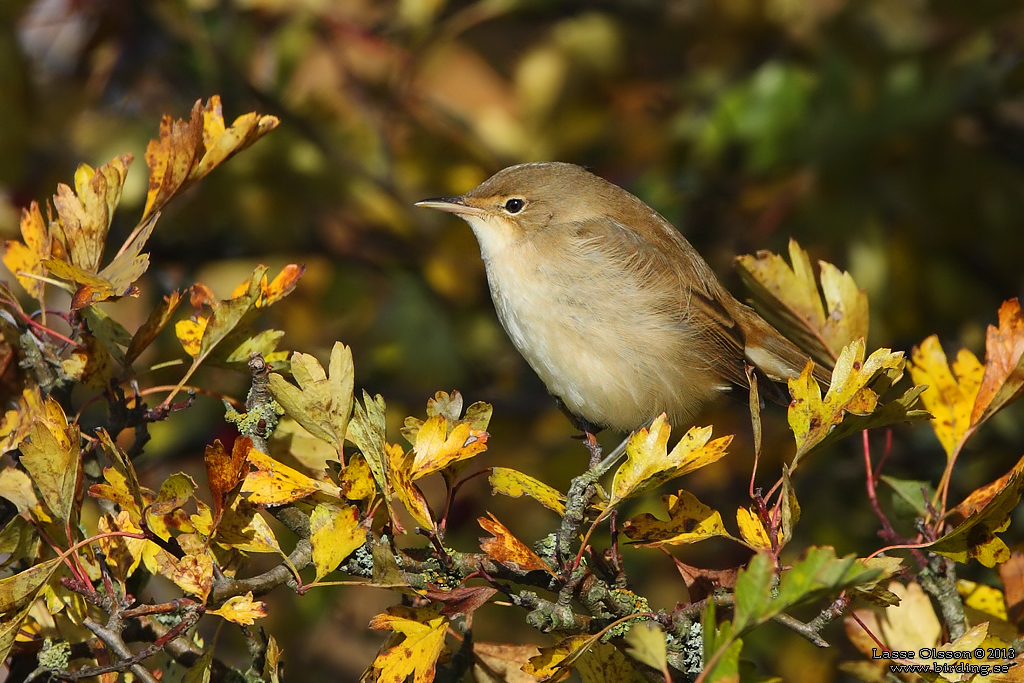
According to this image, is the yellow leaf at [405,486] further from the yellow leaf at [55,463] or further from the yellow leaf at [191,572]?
the yellow leaf at [55,463]

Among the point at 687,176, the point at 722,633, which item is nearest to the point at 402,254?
the point at 687,176

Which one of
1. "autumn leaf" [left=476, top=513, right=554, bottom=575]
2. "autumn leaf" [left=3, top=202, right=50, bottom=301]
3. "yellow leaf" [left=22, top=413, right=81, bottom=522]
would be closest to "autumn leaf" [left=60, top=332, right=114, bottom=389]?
"autumn leaf" [left=3, top=202, right=50, bottom=301]

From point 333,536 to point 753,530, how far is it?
2.32 ft

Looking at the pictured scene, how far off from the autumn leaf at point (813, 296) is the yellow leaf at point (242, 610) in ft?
4.35

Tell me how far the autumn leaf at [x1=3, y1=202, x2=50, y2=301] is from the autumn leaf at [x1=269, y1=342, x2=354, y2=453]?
20.6 inches

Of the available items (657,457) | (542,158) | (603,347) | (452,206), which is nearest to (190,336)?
(657,457)

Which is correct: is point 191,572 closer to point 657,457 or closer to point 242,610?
point 242,610

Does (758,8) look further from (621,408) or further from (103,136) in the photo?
(103,136)

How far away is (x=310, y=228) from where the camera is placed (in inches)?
166

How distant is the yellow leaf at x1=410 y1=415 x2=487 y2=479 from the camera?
5.51ft

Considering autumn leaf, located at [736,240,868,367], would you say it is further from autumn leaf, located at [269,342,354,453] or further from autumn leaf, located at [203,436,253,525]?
autumn leaf, located at [203,436,253,525]

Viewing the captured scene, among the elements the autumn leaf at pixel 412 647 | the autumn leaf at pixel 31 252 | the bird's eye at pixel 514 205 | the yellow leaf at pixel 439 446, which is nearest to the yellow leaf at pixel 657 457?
the yellow leaf at pixel 439 446

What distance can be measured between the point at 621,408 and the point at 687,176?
4.91 ft

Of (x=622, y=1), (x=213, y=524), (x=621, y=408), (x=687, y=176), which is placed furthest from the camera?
(x=622, y=1)
